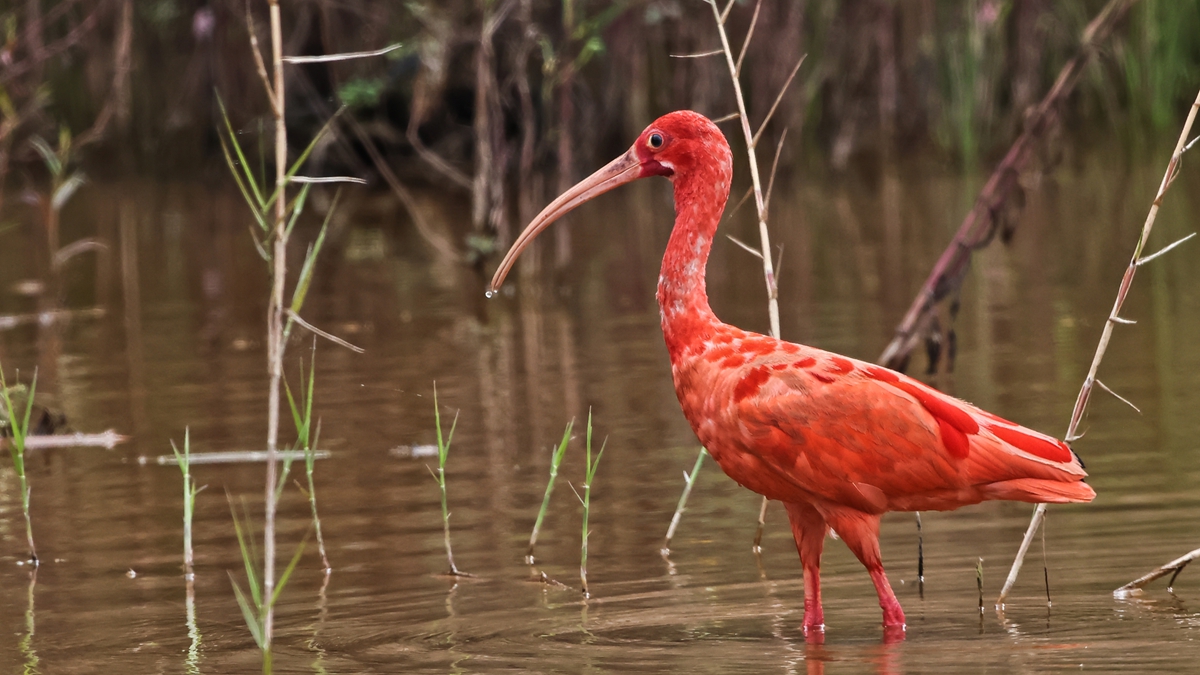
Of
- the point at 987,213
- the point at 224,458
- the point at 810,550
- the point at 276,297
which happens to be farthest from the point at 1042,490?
the point at 224,458

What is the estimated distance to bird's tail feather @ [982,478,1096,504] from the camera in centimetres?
511

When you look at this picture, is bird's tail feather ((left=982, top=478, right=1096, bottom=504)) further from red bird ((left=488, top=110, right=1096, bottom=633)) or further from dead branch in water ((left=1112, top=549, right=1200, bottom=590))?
dead branch in water ((left=1112, top=549, right=1200, bottom=590))

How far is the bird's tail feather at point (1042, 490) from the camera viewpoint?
5113 millimetres

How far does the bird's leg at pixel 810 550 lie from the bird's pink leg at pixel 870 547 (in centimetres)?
15

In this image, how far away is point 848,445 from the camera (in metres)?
5.13

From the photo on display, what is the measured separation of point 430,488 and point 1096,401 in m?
3.13

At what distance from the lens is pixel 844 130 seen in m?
20.8

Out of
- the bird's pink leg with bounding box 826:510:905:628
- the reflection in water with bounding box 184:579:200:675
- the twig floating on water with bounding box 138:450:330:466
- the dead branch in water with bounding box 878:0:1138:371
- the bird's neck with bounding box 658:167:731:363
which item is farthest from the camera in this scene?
the dead branch in water with bounding box 878:0:1138:371

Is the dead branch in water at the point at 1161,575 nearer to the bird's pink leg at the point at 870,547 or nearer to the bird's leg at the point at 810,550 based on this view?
the bird's pink leg at the point at 870,547

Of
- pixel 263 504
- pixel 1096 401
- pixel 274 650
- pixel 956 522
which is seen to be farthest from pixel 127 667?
pixel 1096 401

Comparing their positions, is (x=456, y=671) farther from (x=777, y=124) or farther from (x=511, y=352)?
(x=777, y=124)

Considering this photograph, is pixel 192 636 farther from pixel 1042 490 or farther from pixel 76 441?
pixel 76 441

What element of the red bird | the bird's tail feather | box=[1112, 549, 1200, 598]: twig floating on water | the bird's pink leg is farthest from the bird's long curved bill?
box=[1112, 549, 1200, 598]: twig floating on water

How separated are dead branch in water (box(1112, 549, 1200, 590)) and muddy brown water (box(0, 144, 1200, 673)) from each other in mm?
75
